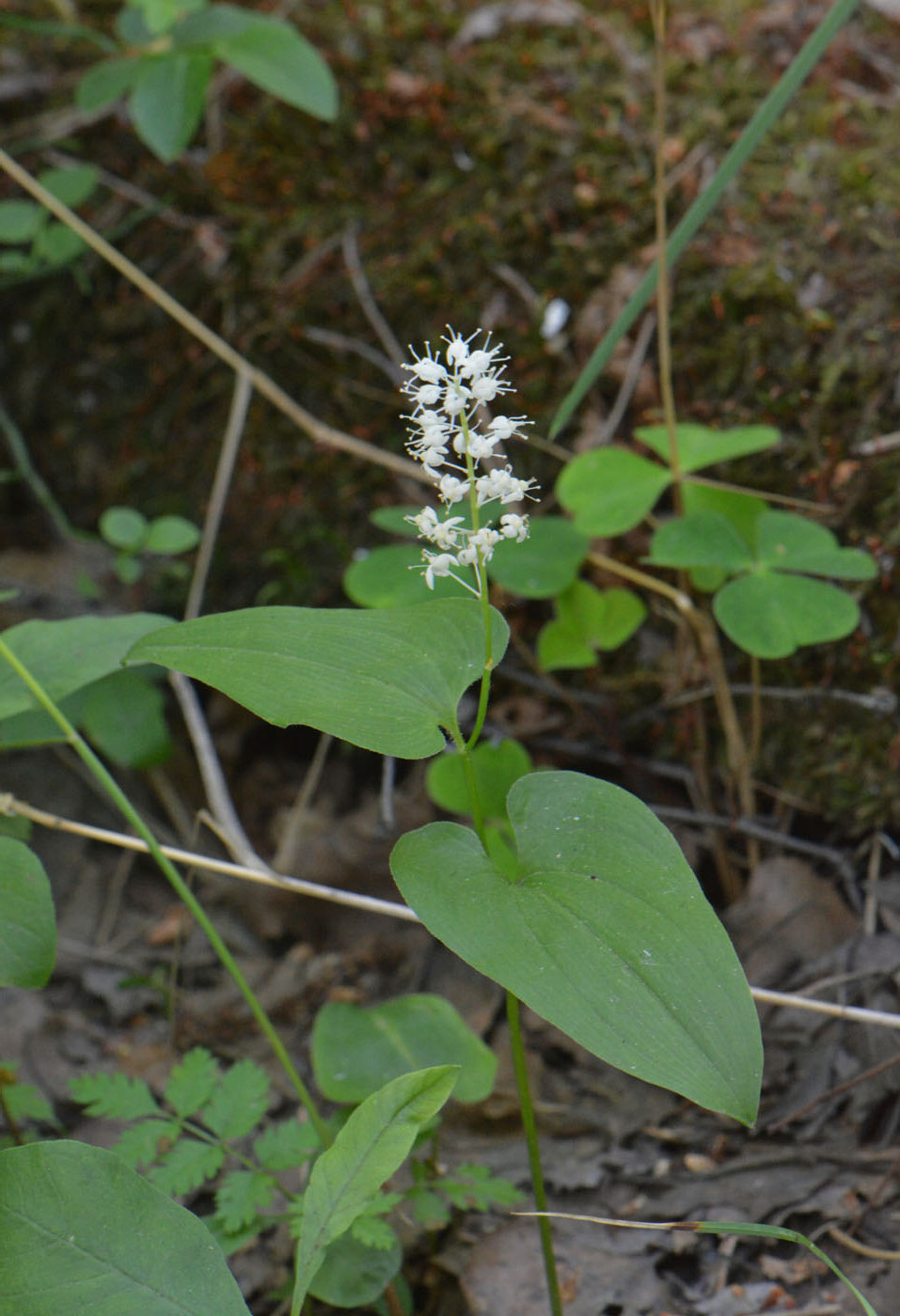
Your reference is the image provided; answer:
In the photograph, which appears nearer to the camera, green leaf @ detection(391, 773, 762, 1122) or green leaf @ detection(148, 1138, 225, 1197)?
green leaf @ detection(391, 773, 762, 1122)

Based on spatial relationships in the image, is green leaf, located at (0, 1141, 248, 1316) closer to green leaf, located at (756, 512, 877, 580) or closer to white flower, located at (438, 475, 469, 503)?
white flower, located at (438, 475, 469, 503)

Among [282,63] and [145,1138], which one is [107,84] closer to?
[282,63]

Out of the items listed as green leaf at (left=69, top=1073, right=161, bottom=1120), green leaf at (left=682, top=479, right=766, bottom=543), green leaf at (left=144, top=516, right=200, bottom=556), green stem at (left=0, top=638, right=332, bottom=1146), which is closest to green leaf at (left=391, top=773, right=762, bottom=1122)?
green stem at (left=0, top=638, right=332, bottom=1146)

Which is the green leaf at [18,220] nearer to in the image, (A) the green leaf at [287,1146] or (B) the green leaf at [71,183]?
(B) the green leaf at [71,183]

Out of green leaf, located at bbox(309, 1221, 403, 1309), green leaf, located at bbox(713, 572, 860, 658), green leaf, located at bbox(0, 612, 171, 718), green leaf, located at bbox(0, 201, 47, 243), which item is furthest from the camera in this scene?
green leaf, located at bbox(0, 201, 47, 243)

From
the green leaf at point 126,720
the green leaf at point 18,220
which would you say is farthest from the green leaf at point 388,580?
the green leaf at point 18,220

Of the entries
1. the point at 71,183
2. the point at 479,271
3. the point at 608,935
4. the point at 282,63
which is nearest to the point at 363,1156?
the point at 608,935
